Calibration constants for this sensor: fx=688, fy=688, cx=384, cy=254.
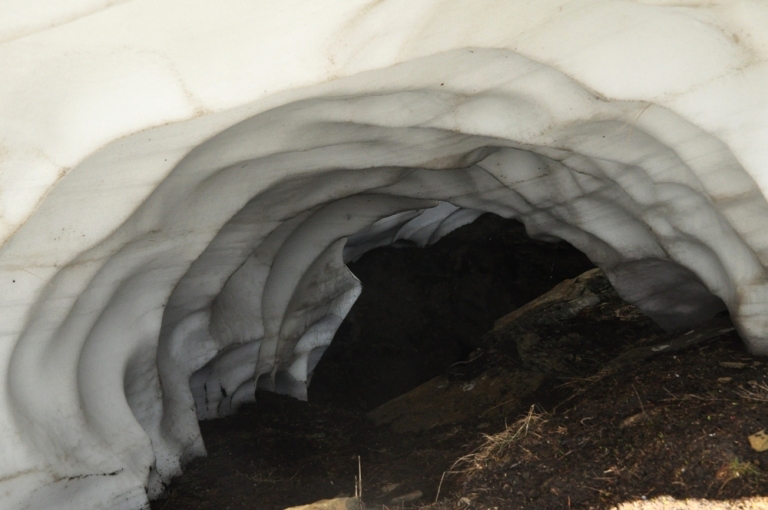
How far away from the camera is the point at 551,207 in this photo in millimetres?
5012

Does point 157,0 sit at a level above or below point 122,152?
above

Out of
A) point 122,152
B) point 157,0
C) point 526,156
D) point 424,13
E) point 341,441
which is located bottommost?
point 341,441

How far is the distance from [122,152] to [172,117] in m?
0.30

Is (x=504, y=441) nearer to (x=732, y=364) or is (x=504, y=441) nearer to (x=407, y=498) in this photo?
(x=407, y=498)

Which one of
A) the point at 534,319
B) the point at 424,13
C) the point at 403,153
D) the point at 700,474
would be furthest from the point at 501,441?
the point at 534,319

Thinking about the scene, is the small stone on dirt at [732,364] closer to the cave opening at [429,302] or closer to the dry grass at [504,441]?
the dry grass at [504,441]

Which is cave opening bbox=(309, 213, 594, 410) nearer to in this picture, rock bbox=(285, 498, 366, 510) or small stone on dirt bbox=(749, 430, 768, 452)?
rock bbox=(285, 498, 366, 510)

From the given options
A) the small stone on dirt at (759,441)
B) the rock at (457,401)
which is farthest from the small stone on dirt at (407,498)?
the rock at (457,401)

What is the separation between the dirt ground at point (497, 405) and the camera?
3023 millimetres

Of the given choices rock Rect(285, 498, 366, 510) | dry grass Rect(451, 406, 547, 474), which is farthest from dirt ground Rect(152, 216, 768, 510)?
rock Rect(285, 498, 366, 510)

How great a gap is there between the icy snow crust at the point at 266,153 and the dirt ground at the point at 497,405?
0.47 metres

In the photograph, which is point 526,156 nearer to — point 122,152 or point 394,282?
point 122,152

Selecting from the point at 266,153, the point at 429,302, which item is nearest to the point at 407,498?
the point at 266,153

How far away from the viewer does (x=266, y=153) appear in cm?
352
